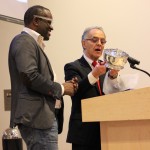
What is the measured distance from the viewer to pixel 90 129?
1407mm

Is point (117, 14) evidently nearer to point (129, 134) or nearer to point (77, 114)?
point (77, 114)

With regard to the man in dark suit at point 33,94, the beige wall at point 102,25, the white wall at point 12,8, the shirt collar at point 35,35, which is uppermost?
the white wall at point 12,8

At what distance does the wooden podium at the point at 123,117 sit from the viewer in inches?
33.1

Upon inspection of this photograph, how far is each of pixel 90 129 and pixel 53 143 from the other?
240 mm

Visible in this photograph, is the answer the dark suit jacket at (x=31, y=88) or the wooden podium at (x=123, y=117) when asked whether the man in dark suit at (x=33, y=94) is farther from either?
the wooden podium at (x=123, y=117)

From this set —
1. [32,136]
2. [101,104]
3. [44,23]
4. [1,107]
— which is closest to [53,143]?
[32,136]

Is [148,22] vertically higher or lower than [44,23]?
higher

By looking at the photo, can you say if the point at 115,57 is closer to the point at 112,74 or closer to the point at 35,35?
the point at 112,74

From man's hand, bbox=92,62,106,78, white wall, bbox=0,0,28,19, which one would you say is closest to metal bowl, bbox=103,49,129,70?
man's hand, bbox=92,62,106,78

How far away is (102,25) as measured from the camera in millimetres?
2322

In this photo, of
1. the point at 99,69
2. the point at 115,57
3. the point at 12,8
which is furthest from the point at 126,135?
the point at 12,8

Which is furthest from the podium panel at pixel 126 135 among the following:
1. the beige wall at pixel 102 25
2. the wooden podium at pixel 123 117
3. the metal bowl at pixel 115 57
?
the beige wall at pixel 102 25

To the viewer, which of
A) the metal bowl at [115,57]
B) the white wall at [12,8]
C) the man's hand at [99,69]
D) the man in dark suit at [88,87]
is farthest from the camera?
the white wall at [12,8]

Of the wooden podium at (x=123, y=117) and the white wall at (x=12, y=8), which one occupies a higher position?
the white wall at (x=12, y=8)
